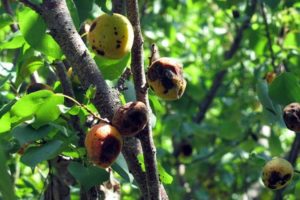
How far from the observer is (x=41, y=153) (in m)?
1.66

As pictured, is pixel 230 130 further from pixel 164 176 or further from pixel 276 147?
pixel 164 176

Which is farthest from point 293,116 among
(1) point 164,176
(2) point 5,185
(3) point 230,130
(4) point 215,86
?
(4) point 215,86

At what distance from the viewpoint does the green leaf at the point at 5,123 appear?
1712 mm

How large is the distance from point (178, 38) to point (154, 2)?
0.28 m

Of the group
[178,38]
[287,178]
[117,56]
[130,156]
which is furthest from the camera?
[178,38]

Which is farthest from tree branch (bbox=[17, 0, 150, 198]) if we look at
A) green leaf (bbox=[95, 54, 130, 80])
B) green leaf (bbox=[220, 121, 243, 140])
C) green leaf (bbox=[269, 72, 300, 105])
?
green leaf (bbox=[220, 121, 243, 140])

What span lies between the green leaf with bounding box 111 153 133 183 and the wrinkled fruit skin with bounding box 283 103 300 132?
46 centimetres

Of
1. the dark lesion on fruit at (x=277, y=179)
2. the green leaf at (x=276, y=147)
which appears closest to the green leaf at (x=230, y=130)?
the green leaf at (x=276, y=147)

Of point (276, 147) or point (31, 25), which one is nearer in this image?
point (31, 25)

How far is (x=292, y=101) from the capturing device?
2.02 meters

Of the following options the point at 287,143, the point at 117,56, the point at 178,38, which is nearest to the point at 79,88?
the point at 117,56

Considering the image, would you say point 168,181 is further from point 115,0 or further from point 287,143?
point 287,143

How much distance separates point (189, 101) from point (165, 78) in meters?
2.62

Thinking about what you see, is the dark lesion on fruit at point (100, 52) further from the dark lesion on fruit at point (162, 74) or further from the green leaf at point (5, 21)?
the green leaf at point (5, 21)
